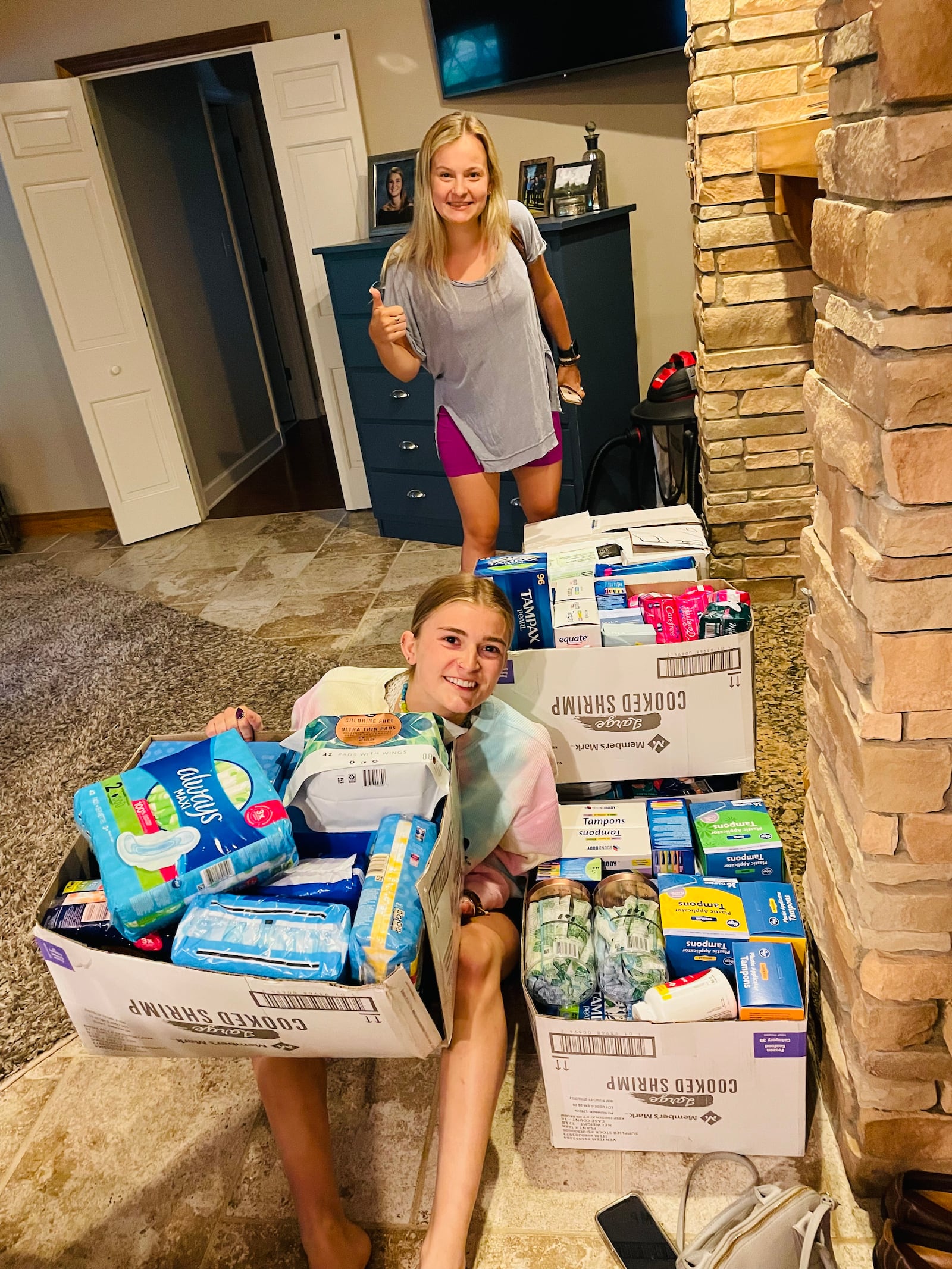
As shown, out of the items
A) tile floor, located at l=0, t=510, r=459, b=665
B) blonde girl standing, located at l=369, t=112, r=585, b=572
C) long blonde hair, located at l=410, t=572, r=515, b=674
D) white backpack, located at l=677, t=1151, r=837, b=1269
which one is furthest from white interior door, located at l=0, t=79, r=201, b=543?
white backpack, located at l=677, t=1151, r=837, b=1269

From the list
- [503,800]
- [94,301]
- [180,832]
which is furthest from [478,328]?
[94,301]

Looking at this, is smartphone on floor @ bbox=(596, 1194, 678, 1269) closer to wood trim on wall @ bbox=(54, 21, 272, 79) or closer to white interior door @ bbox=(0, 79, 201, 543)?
white interior door @ bbox=(0, 79, 201, 543)

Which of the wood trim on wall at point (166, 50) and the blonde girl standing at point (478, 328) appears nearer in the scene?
the blonde girl standing at point (478, 328)

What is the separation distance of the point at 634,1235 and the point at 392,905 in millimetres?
699

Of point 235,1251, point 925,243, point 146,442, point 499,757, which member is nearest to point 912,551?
point 925,243

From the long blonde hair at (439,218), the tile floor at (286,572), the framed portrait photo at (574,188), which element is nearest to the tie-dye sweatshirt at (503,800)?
the long blonde hair at (439,218)

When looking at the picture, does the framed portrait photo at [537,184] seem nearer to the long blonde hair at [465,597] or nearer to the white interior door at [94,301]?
the white interior door at [94,301]

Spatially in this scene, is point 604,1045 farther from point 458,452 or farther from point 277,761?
point 458,452

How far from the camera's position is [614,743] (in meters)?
1.81

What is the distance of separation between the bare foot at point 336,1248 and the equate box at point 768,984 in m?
0.62

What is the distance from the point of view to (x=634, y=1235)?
1286mm

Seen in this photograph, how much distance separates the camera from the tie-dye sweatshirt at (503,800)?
5.02 ft

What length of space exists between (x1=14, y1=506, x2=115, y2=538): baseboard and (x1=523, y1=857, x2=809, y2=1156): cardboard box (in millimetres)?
4555

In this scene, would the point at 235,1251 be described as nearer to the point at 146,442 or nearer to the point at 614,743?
the point at 614,743
